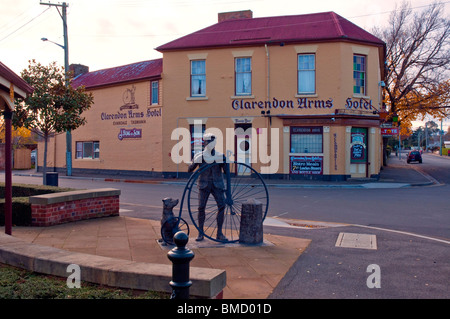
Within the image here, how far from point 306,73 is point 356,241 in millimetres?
16728

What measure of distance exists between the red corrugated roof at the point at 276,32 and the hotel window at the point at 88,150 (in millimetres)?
8835

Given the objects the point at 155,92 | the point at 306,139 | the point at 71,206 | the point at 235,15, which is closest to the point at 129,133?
the point at 155,92

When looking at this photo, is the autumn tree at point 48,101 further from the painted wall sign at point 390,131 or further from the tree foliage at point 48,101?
the painted wall sign at point 390,131

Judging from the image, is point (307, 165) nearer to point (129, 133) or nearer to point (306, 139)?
point (306, 139)

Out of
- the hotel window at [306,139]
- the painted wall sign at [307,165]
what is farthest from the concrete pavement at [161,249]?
the hotel window at [306,139]

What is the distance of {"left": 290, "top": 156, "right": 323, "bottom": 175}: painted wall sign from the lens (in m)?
23.1

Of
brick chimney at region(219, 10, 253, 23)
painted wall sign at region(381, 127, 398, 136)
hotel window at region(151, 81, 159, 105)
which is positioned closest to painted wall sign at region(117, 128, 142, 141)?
hotel window at region(151, 81, 159, 105)

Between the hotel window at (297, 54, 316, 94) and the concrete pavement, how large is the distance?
585 inches

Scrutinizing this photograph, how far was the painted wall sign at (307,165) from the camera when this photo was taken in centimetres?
2312

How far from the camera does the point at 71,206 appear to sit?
30.6 ft

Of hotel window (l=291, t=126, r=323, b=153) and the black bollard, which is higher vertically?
hotel window (l=291, t=126, r=323, b=153)

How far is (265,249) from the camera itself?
7.11 metres

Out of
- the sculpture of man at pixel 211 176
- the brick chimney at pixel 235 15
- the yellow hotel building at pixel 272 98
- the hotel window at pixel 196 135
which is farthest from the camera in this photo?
the brick chimney at pixel 235 15

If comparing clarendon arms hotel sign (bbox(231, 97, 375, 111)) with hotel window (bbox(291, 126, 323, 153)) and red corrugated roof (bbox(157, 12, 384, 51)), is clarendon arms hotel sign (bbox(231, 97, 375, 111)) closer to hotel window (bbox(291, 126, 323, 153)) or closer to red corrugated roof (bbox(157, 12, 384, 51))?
hotel window (bbox(291, 126, 323, 153))
